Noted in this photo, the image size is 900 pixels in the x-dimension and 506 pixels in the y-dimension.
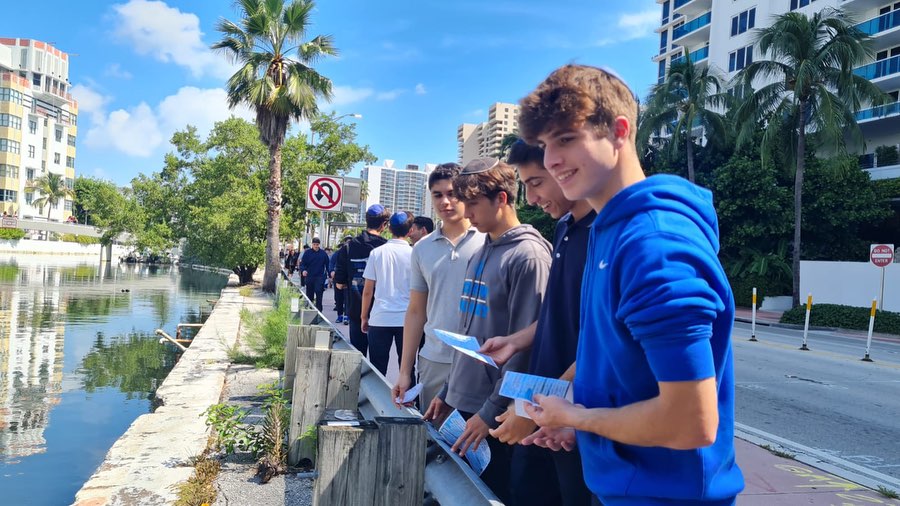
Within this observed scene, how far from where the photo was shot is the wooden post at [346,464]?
2.46m

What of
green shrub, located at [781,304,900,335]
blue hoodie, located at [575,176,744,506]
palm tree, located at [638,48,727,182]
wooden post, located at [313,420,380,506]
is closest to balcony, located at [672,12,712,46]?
palm tree, located at [638,48,727,182]

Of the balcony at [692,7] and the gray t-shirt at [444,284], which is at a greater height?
the balcony at [692,7]

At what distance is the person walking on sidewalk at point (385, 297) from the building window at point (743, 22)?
42.7 m

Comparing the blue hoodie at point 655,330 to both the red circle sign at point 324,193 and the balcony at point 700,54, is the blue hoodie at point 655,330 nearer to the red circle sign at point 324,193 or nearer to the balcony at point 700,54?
the red circle sign at point 324,193

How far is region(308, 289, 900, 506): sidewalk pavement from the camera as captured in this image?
4516 millimetres

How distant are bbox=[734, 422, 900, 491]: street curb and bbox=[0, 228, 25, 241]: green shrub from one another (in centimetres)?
7505

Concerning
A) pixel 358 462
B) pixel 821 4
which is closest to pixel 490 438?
pixel 358 462

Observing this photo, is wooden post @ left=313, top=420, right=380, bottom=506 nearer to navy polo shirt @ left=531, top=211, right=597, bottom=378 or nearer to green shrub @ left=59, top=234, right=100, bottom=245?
navy polo shirt @ left=531, top=211, right=597, bottom=378

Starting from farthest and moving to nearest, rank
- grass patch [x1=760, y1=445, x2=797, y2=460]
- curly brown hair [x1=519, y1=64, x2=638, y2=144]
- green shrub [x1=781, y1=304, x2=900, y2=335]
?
green shrub [x1=781, y1=304, x2=900, y2=335]
grass patch [x1=760, y1=445, x2=797, y2=460]
curly brown hair [x1=519, y1=64, x2=638, y2=144]

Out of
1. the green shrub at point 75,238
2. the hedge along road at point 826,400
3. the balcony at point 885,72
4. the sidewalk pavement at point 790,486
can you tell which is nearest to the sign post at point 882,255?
the hedge along road at point 826,400

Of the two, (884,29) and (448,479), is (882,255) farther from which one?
(448,479)

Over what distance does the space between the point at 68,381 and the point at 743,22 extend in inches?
1728

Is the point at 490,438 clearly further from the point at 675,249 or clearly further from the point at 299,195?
the point at 299,195

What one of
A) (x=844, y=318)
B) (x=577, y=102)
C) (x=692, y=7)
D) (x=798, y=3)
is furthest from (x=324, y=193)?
(x=692, y=7)
